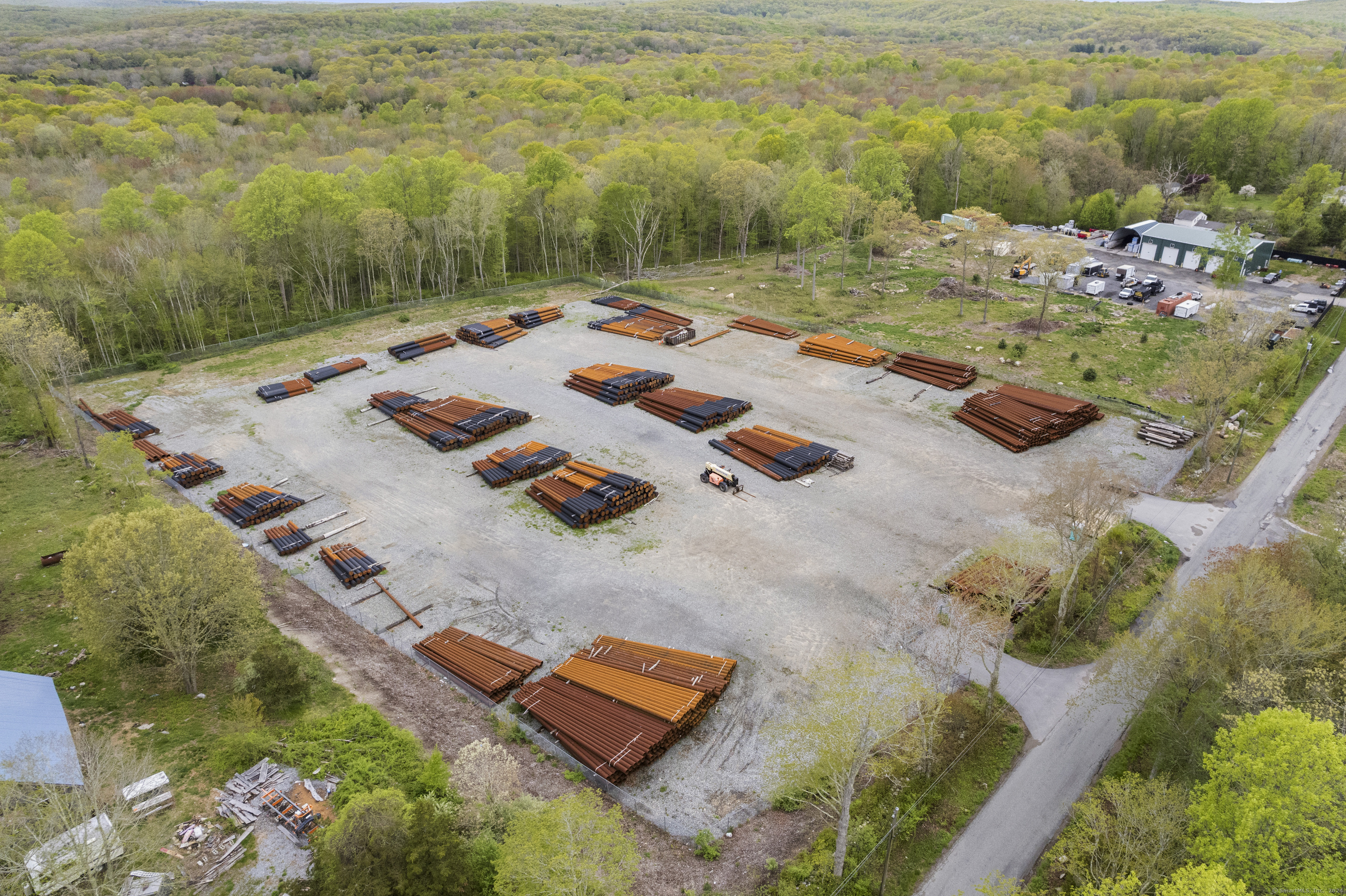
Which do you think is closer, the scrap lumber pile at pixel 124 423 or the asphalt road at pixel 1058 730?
the asphalt road at pixel 1058 730

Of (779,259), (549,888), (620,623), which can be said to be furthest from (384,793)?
(779,259)

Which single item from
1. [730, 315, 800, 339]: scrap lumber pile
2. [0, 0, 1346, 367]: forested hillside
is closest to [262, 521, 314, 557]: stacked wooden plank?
[0, 0, 1346, 367]: forested hillside

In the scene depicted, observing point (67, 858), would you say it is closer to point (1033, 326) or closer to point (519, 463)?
point (519, 463)

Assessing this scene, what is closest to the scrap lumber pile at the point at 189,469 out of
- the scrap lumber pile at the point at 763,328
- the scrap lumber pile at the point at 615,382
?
the scrap lumber pile at the point at 615,382

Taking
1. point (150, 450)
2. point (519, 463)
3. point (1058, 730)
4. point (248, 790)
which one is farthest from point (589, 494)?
point (150, 450)

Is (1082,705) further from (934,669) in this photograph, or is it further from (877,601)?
(877,601)

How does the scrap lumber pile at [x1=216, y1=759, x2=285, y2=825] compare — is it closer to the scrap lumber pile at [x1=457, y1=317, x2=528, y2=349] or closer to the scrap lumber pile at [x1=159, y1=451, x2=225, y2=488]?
the scrap lumber pile at [x1=159, y1=451, x2=225, y2=488]

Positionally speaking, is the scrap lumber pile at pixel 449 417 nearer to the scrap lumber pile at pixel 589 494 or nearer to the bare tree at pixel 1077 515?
the scrap lumber pile at pixel 589 494

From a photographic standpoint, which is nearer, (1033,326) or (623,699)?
(623,699)
